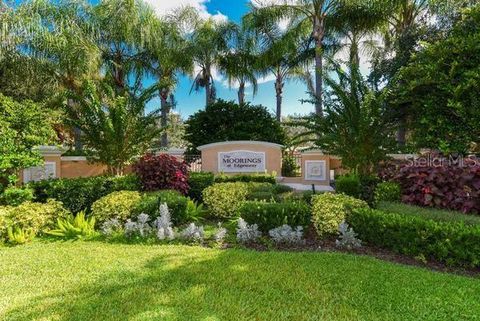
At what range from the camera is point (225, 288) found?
3787 millimetres

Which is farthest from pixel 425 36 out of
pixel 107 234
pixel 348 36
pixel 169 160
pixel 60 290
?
pixel 60 290

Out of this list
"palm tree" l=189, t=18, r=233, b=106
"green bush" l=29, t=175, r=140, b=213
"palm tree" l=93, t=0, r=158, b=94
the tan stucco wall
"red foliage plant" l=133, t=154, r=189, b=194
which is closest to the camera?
"green bush" l=29, t=175, r=140, b=213

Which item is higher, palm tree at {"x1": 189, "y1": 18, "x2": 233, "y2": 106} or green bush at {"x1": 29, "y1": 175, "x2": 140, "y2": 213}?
palm tree at {"x1": 189, "y1": 18, "x2": 233, "y2": 106}

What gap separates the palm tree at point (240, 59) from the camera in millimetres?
19473

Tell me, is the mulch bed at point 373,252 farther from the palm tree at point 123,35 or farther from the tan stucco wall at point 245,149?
the palm tree at point 123,35

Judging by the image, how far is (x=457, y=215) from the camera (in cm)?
524

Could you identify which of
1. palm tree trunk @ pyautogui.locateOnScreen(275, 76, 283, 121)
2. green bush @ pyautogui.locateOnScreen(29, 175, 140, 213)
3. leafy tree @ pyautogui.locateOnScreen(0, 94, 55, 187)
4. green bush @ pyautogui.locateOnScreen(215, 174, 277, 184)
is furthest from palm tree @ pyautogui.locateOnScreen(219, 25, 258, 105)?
leafy tree @ pyautogui.locateOnScreen(0, 94, 55, 187)

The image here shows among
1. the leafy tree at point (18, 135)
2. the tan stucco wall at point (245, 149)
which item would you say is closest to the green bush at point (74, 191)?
the leafy tree at point (18, 135)

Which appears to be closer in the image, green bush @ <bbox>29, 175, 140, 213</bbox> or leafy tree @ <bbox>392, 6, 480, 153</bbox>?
green bush @ <bbox>29, 175, 140, 213</bbox>

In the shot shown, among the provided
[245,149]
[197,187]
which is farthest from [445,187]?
[245,149]

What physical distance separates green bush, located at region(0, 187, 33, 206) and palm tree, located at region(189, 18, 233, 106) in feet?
44.2

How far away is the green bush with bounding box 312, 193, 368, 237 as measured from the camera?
5.82 m

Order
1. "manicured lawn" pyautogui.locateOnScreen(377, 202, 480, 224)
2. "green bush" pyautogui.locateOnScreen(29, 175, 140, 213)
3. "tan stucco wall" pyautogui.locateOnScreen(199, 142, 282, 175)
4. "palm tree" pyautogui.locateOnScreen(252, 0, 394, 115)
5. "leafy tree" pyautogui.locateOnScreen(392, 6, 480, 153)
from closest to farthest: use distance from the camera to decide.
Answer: "manicured lawn" pyautogui.locateOnScreen(377, 202, 480, 224)
"green bush" pyautogui.locateOnScreen(29, 175, 140, 213)
"leafy tree" pyautogui.locateOnScreen(392, 6, 480, 153)
"tan stucco wall" pyautogui.locateOnScreen(199, 142, 282, 175)
"palm tree" pyautogui.locateOnScreen(252, 0, 394, 115)

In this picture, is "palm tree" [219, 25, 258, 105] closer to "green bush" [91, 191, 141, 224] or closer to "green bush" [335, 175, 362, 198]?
"green bush" [335, 175, 362, 198]
